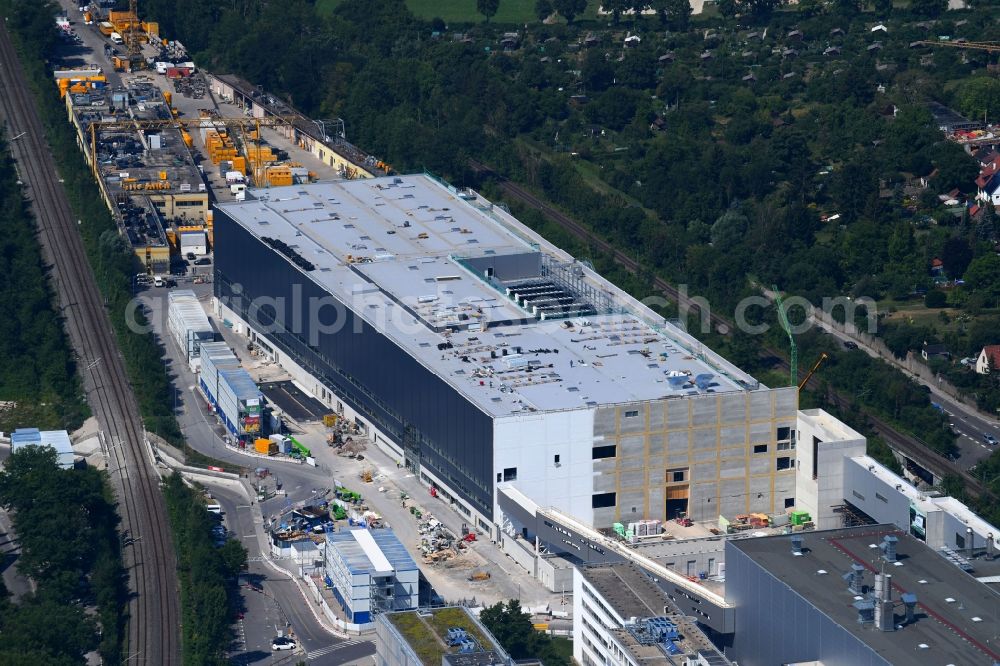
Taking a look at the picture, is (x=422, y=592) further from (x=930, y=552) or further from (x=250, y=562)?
(x=930, y=552)

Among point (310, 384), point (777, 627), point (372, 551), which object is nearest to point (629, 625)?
point (777, 627)

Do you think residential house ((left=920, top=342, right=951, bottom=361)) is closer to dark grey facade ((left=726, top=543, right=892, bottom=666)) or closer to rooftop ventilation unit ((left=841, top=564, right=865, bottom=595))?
dark grey facade ((left=726, top=543, right=892, bottom=666))

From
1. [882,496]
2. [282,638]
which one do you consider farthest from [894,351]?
[282,638]

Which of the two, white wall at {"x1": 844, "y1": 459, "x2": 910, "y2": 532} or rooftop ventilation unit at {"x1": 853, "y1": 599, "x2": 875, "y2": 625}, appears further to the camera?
white wall at {"x1": 844, "y1": 459, "x2": 910, "y2": 532}

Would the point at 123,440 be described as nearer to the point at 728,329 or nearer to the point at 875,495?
the point at 728,329

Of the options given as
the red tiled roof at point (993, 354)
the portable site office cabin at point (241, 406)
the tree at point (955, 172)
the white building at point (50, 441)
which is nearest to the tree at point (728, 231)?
the tree at point (955, 172)

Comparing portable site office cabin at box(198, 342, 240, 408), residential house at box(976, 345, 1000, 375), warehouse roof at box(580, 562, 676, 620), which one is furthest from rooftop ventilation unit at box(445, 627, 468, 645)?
residential house at box(976, 345, 1000, 375)
